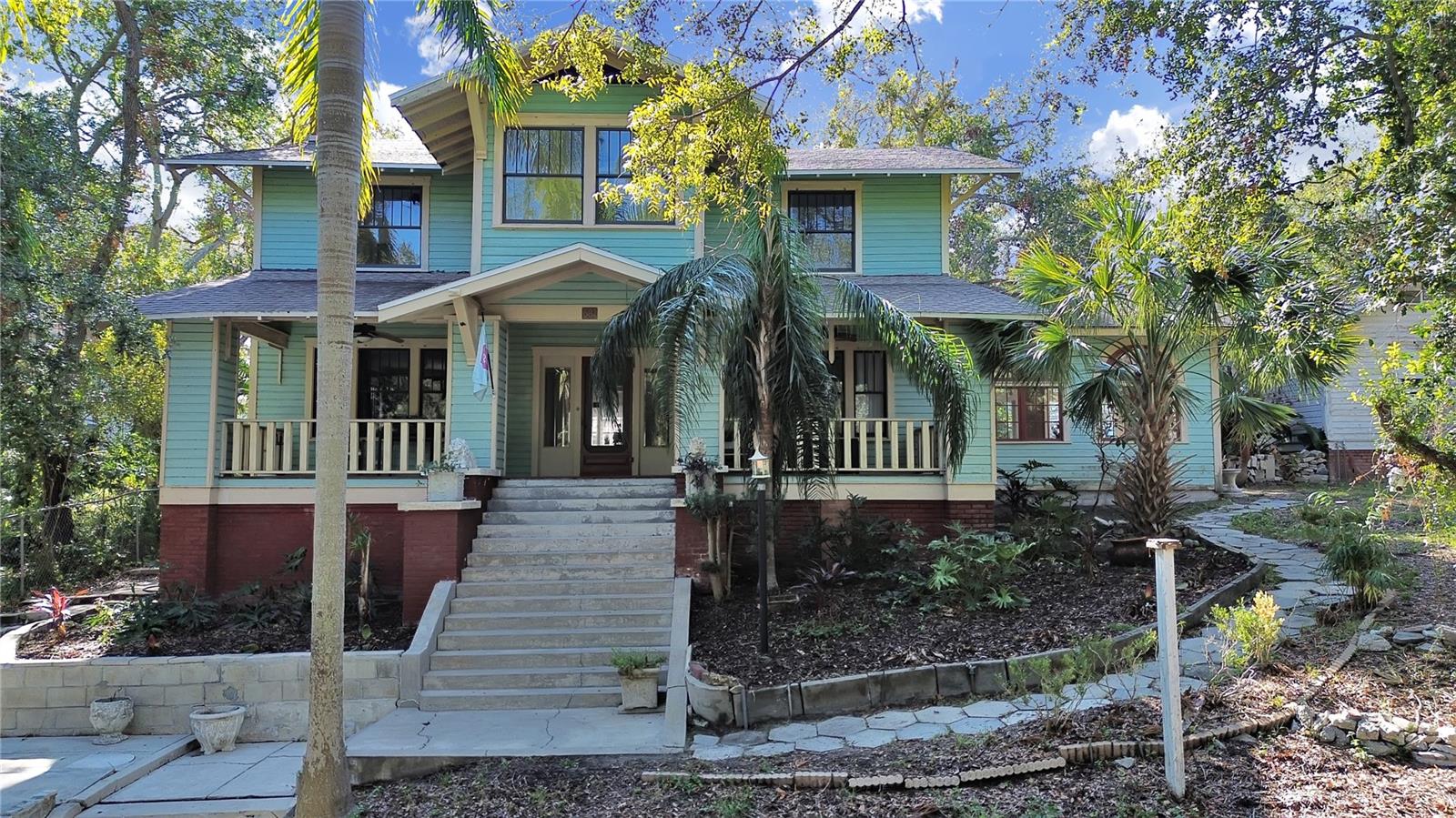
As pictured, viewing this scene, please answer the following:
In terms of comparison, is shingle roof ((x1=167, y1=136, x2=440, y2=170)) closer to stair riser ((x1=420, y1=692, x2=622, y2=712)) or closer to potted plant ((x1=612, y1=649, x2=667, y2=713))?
stair riser ((x1=420, y1=692, x2=622, y2=712))

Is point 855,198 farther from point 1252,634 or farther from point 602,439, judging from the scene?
point 1252,634

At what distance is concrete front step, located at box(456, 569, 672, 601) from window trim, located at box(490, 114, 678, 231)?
17.5 ft

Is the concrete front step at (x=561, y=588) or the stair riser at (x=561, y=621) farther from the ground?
the concrete front step at (x=561, y=588)

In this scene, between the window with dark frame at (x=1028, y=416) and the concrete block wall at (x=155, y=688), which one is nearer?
the concrete block wall at (x=155, y=688)

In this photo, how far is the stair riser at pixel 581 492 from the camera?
33.7 ft

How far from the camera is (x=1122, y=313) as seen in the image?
884 cm

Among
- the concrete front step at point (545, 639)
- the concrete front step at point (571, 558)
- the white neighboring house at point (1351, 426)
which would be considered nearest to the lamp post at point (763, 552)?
the concrete front step at point (545, 639)

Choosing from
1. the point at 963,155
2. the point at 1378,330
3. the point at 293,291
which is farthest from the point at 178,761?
the point at 1378,330

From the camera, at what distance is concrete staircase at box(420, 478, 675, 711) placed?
7.45 m

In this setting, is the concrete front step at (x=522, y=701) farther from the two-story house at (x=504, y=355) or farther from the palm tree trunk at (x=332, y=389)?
the palm tree trunk at (x=332, y=389)

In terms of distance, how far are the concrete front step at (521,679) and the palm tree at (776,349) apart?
2.15 meters

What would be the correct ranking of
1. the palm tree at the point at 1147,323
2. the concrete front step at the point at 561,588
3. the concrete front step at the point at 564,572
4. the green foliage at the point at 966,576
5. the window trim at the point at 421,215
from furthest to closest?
the window trim at the point at 421,215
the concrete front step at the point at 564,572
the concrete front step at the point at 561,588
the palm tree at the point at 1147,323
the green foliage at the point at 966,576

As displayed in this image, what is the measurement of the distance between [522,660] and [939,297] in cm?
744

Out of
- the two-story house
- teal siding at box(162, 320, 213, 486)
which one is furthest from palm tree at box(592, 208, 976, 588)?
teal siding at box(162, 320, 213, 486)
